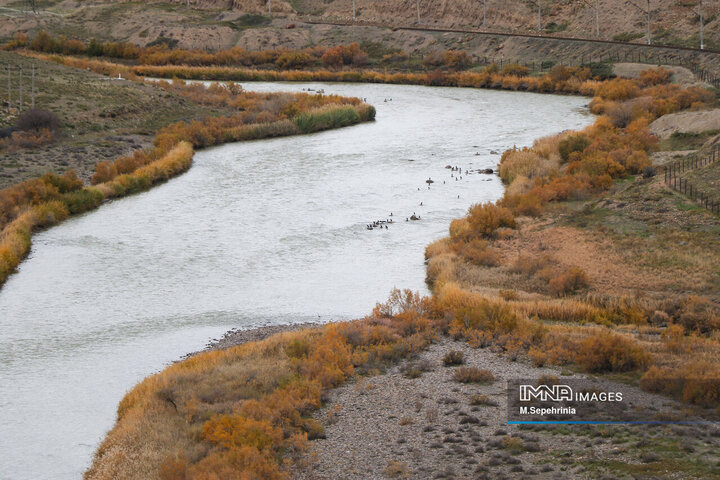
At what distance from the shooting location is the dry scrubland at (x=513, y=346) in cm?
1467

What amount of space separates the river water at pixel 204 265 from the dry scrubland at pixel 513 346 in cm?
174

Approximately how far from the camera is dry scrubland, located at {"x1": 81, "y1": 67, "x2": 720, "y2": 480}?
48.1 feet

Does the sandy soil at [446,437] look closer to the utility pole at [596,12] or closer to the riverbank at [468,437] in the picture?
the riverbank at [468,437]

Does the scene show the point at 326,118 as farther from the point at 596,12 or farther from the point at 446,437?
the point at 446,437

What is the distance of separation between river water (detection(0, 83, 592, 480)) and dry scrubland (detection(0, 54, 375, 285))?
872 millimetres

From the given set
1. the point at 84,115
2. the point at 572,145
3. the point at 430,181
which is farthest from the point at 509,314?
the point at 84,115

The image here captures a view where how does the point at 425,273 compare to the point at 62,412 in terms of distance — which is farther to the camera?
the point at 425,273

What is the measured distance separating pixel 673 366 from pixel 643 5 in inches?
3082

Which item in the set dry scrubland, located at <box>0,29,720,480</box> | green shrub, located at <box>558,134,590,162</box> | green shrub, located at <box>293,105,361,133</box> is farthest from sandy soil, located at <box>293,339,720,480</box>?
green shrub, located at <box>293,105,361,133</box>

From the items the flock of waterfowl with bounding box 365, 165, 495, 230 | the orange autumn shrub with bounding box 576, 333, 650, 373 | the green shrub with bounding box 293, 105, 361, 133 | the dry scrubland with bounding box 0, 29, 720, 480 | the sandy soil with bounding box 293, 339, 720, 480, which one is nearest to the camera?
the sandy soil with bounding box 293, 339, 720, 480

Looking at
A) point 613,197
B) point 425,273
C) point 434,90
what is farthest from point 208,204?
point 434,90

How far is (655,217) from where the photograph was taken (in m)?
30.7

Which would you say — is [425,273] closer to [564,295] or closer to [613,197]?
[564,295]

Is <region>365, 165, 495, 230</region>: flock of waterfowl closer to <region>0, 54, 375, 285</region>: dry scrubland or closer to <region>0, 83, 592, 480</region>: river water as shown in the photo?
<region>0, 83, 592, 480</region>: river water
